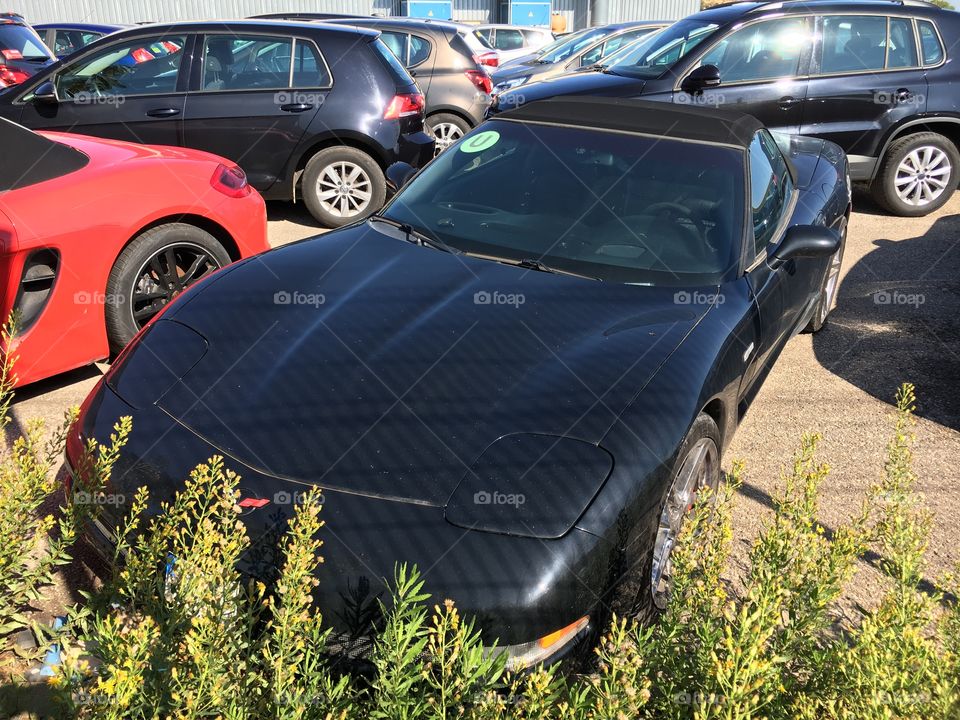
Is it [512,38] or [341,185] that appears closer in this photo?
[341,185]

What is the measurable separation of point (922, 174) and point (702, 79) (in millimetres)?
2458

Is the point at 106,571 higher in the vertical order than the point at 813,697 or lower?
lower

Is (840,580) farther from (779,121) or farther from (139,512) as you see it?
(779,121)

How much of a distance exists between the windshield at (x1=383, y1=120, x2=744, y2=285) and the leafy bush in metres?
1.57

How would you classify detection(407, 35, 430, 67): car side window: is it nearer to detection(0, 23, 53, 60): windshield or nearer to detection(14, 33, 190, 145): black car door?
detection(14, 33, 190, 145): black car door

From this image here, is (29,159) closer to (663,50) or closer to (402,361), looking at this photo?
(402,361)

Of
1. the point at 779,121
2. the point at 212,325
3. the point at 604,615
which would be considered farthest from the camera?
the point at 779,121

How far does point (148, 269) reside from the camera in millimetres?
4633

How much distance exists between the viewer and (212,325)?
124 inches

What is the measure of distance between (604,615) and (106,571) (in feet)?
5.40

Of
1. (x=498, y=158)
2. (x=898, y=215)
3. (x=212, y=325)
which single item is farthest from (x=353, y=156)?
(x=898, y=215)

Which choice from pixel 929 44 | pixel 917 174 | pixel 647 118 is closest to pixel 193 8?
pixel 929 44

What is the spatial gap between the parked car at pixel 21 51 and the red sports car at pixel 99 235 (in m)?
8.21

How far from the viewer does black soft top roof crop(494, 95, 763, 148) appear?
4.03 m
